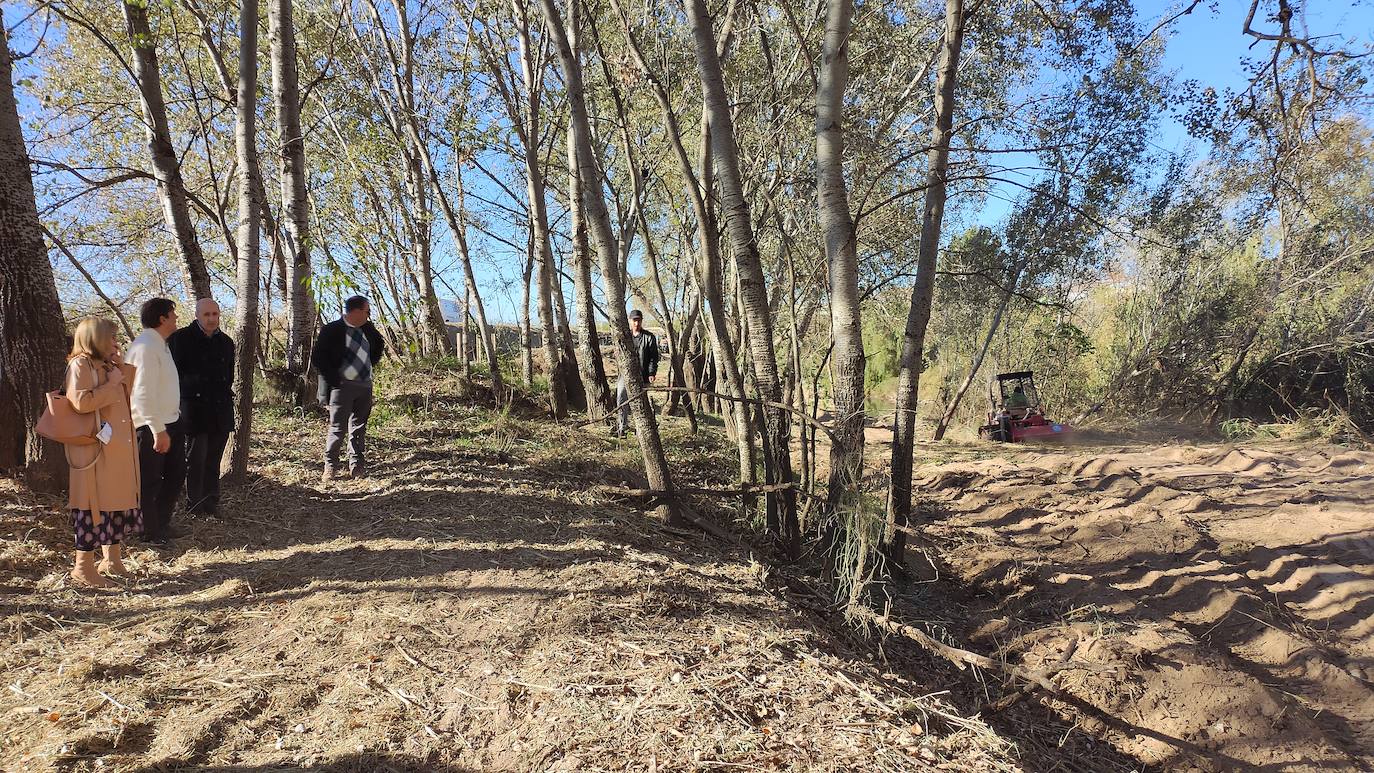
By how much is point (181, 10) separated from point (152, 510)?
27.1ft

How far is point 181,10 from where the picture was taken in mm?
8750

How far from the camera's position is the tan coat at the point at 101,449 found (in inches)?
135

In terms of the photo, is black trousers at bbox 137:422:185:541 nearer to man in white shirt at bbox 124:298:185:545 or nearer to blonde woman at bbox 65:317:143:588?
man in white shirt at bbox 124:298:185:545

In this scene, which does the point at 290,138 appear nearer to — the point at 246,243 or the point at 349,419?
the point at 246,243

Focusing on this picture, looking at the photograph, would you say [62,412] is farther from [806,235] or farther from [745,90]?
[806,235]

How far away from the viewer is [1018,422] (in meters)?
13.4

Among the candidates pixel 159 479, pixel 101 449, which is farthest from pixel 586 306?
pixel 101 449

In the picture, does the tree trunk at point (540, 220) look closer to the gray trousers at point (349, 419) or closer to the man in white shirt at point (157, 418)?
the gray trousers at point (349, 419)

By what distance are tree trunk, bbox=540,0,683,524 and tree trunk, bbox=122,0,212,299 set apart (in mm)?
3139

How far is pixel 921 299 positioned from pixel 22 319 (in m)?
6.19

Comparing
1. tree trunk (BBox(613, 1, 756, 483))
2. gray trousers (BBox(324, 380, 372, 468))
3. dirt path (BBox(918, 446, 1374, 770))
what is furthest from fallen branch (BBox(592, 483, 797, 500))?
gray trousers (BBox(324, 380, 372, 468))

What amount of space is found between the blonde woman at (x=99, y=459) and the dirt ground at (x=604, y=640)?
A: 0.22m

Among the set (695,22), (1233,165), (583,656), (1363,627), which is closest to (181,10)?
(695,22)

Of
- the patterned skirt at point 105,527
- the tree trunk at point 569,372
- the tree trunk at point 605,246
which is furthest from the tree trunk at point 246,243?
the tree trunk at point 569,372
